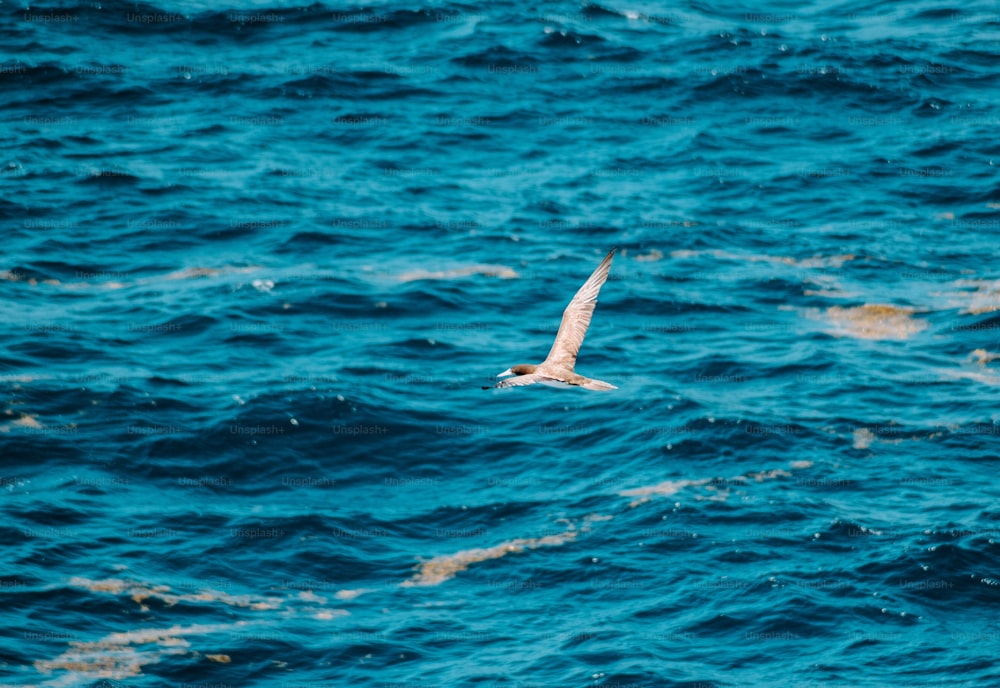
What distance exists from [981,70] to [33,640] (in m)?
38.3

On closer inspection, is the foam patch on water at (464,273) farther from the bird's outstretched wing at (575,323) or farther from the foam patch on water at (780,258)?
the bird's outstretched wing at (575,323)

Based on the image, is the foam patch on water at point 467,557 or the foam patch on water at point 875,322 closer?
the foam patch on water at point 467,557

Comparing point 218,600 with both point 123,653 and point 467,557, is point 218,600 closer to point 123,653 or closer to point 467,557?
point 123,653

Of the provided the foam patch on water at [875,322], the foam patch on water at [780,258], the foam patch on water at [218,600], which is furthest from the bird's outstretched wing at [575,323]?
the foam patch on water at [780,258]

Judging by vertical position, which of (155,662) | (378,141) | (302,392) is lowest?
(155,662)

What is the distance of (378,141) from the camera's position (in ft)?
152

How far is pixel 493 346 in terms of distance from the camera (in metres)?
36.3

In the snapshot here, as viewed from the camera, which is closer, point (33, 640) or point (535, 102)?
point (33, 640)

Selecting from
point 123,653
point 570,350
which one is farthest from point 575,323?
point 123,653

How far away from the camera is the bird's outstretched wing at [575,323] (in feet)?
68.4

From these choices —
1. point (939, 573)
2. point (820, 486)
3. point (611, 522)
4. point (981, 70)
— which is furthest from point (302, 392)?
point (981, 70)

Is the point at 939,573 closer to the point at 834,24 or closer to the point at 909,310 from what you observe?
the point at 909,310

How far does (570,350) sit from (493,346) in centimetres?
1533

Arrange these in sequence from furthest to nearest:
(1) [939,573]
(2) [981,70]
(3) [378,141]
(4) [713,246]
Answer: (2) [981,70] < (3) [378,141] < (4) [713,246] < (1) [939,573]
